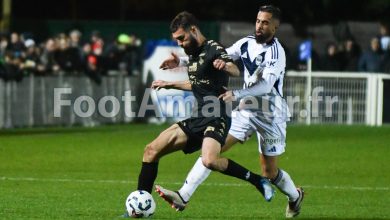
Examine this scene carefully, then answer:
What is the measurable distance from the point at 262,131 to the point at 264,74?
760 millimetres

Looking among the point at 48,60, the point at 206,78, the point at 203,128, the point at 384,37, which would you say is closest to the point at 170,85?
the point at 206,78

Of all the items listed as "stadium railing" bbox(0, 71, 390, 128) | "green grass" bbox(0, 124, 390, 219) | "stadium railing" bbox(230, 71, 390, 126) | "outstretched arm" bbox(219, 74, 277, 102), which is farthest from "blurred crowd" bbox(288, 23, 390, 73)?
"outstretched arm" bbox(219, 74, 277, 102)

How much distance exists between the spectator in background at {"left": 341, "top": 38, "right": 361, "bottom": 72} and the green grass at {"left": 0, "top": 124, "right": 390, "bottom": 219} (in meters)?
2.89

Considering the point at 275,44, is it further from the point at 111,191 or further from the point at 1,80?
the point at 1,80

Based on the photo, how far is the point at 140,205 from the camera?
12875 mm

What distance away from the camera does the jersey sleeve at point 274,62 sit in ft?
43.9

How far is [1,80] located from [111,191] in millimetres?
10821

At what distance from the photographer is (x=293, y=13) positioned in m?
37.2

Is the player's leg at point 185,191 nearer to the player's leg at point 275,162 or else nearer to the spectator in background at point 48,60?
the player's leg at point 275,162

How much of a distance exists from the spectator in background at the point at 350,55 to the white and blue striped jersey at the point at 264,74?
1645cm

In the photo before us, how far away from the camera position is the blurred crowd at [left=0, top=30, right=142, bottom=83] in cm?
2709

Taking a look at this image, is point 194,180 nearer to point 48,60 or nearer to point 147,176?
point 147,176

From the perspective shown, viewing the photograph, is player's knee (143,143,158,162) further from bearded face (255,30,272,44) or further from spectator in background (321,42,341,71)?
spectator in background (321,42,341,71)

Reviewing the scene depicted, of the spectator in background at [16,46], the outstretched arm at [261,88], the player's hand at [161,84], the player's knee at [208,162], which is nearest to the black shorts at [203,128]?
the player's knee at [208,162]
